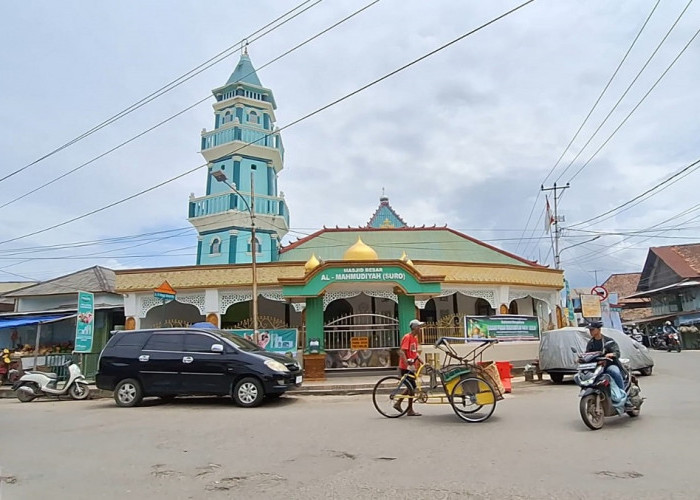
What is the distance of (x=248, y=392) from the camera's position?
10375 mm

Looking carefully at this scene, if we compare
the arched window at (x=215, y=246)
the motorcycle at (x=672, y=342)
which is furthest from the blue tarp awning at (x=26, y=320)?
the motorcycle at (x=672, y=342)

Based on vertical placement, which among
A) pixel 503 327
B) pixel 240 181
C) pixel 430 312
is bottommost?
pixel 503 327

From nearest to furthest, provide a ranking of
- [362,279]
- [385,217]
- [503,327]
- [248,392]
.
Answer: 1. [248,392]
2. [362,279]
3. [503,327]
4. [385,217]

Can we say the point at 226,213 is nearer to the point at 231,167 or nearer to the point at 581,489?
the point at 231,167

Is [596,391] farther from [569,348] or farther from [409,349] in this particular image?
[569,348]

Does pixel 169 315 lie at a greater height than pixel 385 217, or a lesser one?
lesser

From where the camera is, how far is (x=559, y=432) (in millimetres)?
6863

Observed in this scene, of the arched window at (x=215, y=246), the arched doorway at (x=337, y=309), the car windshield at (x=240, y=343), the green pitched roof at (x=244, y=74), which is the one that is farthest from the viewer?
the green pitched roof at (x=244, y=74)

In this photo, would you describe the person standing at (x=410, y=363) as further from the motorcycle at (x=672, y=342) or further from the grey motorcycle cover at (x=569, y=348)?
the motorcycle at (x=672, y=342)

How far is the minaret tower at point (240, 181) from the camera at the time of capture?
25.8 meters

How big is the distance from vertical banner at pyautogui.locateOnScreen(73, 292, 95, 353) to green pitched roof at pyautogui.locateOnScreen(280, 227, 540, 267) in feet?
→ 37.0

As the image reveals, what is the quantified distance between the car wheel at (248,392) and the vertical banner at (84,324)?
23.6 feet

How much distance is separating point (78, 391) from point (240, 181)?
15.2 m

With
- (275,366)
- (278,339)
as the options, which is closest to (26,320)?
(278,339)
